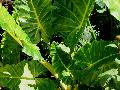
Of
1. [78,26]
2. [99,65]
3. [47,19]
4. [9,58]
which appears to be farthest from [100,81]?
[9,58]

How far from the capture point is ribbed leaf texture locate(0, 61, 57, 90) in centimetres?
204

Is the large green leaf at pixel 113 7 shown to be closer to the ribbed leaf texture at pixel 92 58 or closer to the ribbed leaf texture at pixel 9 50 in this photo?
the ribbed leaf texture at pixel 92 58

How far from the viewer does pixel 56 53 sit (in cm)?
190

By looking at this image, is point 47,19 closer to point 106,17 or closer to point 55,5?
point 55,5

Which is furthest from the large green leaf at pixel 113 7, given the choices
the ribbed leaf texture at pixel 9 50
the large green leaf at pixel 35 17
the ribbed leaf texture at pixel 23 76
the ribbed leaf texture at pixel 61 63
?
the ribbed leaf texture at pixel 9 50

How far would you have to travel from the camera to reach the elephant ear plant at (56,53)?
1882mm

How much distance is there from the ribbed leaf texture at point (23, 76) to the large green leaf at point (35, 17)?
195mm

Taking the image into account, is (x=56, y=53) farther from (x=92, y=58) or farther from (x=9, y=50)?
(x=9, y=50)

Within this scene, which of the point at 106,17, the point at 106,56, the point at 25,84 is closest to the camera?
the point at 106,56

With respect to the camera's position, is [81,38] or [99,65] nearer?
[99,65]

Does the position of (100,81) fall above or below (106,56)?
below

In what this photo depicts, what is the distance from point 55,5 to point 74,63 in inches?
15.9

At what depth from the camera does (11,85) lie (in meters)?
2.07

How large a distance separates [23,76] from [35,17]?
0.40 metres
